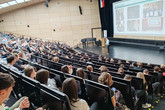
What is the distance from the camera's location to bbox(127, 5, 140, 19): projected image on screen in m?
11.8

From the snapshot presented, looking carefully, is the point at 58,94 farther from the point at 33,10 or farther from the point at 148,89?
the point at 33,10

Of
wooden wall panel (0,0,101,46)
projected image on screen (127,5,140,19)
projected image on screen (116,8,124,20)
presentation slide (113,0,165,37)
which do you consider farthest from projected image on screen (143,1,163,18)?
wooden wall panel (0,0,101,46)

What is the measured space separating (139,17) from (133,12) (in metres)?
0.88

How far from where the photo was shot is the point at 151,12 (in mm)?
10578

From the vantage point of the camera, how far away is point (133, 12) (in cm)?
1215

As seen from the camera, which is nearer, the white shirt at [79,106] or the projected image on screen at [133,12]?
the white shirt at [79,106]

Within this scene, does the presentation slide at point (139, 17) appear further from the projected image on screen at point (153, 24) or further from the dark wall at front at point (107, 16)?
the dark wall at front at point (107, 16)

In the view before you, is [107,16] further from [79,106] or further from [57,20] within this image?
[79,106]

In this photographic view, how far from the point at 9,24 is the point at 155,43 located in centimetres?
1645

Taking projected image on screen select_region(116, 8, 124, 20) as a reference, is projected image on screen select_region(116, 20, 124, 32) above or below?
below

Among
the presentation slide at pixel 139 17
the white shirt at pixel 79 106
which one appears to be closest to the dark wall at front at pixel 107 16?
the presentation slide at pixel 139 17

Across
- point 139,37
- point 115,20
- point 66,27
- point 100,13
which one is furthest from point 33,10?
point 139,37

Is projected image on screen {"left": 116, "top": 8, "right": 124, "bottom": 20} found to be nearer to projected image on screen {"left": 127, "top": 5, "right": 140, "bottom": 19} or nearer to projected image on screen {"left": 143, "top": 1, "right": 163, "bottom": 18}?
projected image on screen {"left": 127, "top": 5, "right": 140, "bottom": 19}

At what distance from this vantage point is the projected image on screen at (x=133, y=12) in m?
11.8
